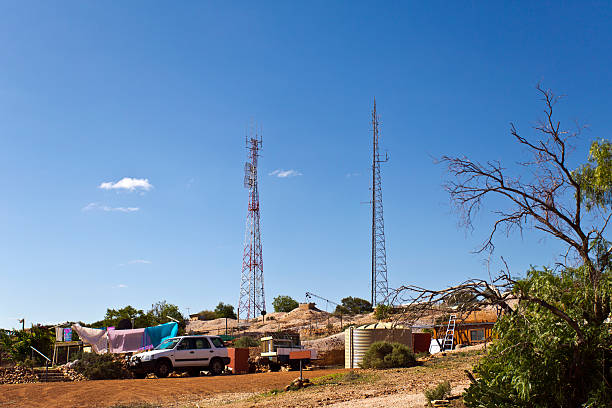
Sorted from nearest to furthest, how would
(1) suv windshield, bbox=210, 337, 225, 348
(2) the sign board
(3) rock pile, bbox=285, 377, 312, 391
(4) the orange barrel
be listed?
1. (3) rock pile, bbox=285, 377, 312, 391
2. (2) the sign board
3. (1) suv windshield, bbox=210, 337, 225, 348
4. (4) the orange barrel

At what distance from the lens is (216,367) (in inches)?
991

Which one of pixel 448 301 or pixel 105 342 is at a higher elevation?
pixel 448 301

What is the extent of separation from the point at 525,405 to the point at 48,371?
22.0m

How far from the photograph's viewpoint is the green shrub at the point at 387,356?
20.5 meters

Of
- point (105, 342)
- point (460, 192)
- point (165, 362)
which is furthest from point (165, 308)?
point (460, 192)

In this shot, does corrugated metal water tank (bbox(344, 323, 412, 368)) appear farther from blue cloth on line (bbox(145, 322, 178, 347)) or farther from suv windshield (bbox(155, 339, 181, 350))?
blue cloth on line (bbox(145, 322, 178, 347))

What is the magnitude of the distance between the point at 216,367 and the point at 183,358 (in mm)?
1508

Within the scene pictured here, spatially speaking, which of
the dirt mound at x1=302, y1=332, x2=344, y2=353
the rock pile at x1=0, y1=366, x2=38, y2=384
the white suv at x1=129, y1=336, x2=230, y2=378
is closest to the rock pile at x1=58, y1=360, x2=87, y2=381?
the rock pile at x1=0, y1=366, x2=38, y2=384

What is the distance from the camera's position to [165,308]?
3115 inches

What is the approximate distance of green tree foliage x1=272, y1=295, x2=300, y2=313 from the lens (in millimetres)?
88688

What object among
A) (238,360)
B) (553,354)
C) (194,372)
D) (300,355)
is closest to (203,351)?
(194,372)

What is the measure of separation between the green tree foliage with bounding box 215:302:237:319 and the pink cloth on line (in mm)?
49684

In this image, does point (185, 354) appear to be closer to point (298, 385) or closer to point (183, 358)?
point (183, 358)

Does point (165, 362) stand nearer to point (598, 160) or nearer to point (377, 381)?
point (377, 381)
